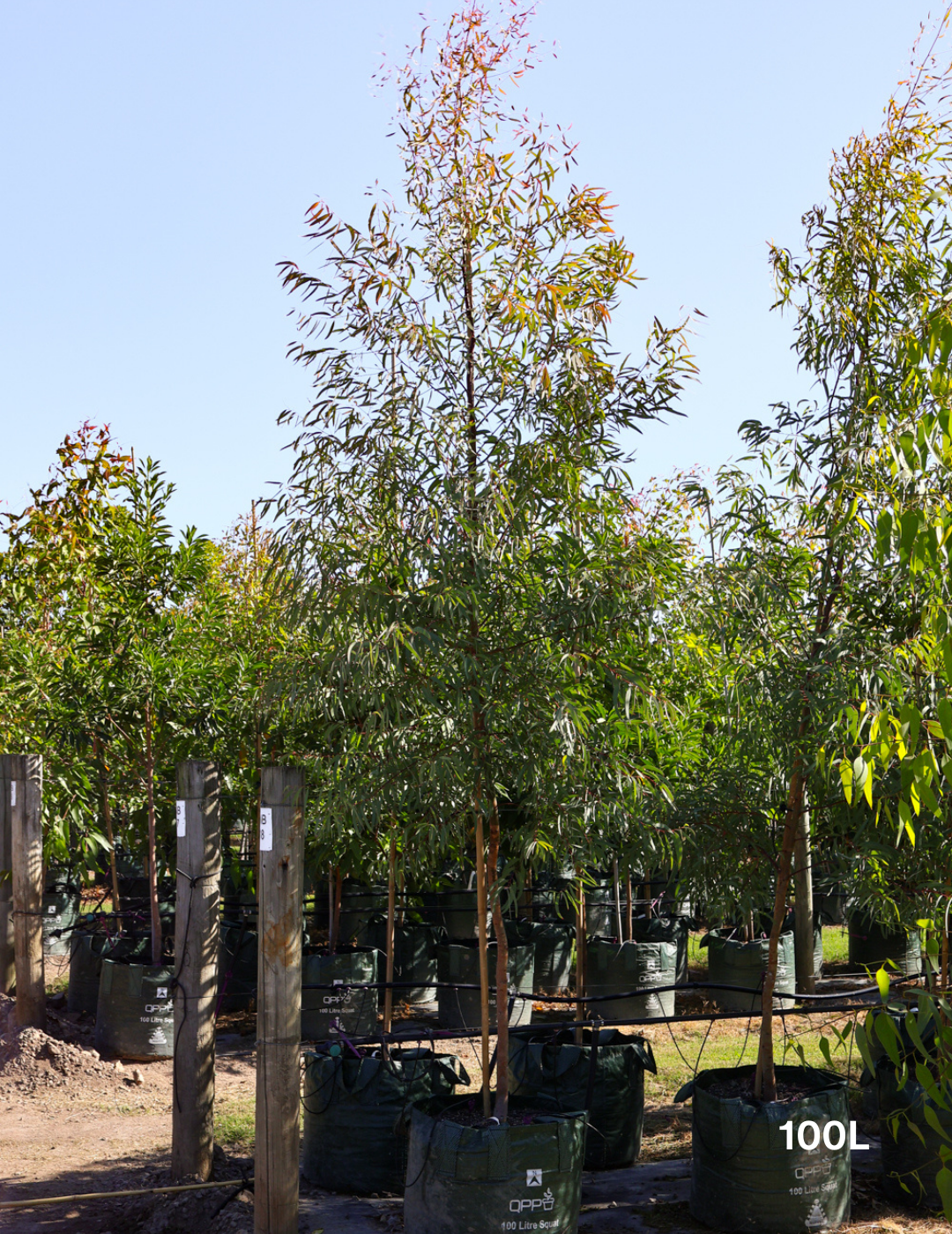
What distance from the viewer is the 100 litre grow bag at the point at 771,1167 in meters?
4.72

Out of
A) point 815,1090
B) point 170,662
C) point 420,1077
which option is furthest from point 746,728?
point 170,662

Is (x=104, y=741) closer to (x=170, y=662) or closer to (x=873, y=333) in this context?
(x=170, y=662)

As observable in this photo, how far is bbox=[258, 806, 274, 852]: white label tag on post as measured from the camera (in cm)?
465

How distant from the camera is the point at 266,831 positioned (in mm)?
4664

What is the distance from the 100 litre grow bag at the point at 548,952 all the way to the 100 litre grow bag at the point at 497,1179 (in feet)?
18.3

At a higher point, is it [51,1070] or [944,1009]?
[944,1009]

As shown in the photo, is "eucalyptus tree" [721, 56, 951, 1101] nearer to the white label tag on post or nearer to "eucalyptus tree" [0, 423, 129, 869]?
the white label tag on post

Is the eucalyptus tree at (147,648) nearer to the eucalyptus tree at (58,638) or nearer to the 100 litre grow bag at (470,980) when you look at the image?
the eucalyptus tree at (58,638)

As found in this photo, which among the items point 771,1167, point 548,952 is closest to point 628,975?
point 548,952

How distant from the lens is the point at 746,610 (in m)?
4.77

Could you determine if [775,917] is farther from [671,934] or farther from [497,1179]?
[671,934]

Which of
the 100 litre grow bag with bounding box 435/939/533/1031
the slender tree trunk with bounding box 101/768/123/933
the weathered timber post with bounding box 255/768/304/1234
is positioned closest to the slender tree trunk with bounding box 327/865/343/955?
the 100 litre grow bag with bounding box 435/939/533/1031

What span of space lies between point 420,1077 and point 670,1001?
4.54 m

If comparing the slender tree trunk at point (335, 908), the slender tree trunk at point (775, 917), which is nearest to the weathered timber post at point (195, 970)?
the slender tree trunk at point (775, 917)
